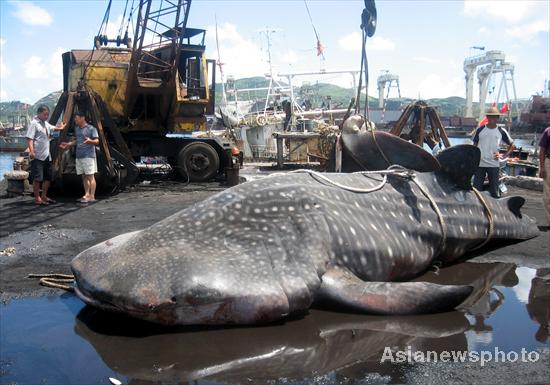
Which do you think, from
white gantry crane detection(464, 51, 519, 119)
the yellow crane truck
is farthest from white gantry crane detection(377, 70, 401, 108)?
the yellow crane truck

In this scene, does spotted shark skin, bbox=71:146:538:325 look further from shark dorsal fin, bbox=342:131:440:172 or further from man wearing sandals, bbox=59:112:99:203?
man wearing sandals, bbox=59:112:99:203

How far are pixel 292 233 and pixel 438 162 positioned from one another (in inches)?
A: 87.5

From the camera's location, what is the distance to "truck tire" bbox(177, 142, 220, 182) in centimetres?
1560

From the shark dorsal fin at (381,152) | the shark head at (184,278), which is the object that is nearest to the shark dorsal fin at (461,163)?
the shark dorsal fin at (381,152)

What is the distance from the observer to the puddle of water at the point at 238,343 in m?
3.19

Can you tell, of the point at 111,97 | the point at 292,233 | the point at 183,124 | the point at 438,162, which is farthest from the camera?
the point at 183,124

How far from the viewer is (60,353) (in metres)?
3.46

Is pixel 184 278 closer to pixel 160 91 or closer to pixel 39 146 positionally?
pixel 39 146

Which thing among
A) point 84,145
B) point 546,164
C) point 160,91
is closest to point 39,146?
point 84,145

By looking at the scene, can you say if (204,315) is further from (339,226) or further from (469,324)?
(469,324)

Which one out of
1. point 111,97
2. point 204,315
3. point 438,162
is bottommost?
point 204,315

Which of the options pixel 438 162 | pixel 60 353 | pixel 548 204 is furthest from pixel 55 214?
pixel 548 204

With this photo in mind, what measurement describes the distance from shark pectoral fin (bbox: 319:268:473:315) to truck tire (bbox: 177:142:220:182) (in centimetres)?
1185

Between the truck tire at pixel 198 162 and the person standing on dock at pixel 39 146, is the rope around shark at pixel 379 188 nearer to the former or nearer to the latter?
the person standing on dock at pixel 39 146
